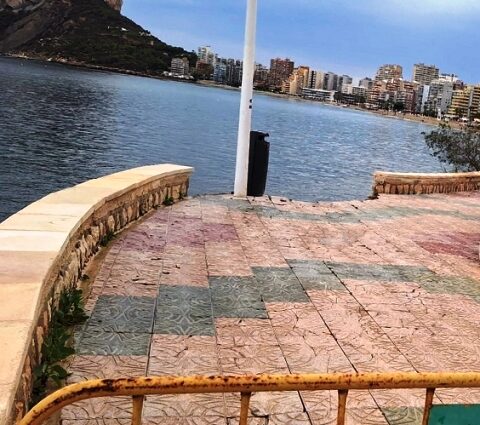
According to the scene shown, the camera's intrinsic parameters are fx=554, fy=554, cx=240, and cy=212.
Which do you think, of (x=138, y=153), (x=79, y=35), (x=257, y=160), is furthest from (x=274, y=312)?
(x=79, y=35)

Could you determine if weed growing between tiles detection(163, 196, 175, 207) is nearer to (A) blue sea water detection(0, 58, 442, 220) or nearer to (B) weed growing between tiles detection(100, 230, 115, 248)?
(B) weed growing between tiles detection(100, 230, 115, 248)

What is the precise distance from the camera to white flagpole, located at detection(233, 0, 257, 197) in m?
9.27

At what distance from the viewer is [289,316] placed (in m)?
4.74

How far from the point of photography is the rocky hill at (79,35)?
160000mm

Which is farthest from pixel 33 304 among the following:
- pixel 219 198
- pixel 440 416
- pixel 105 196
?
pixel 219 198

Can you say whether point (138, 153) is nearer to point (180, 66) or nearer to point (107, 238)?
point (107, 238)

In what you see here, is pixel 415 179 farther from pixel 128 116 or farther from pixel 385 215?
pixel 128 116

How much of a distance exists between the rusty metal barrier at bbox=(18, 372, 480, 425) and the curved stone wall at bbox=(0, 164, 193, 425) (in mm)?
406

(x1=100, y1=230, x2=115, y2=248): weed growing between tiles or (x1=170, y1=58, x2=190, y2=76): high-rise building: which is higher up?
(x1=170, y1=58, x2=190, y2=76): high-rise building

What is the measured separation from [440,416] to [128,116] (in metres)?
60.2

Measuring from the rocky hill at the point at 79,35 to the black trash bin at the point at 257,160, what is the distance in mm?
158709

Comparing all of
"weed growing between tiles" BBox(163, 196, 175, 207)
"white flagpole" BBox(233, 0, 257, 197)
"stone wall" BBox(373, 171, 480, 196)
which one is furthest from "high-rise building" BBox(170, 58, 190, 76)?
"weed growing between tiles" BBox(163, 196, 175, 207)

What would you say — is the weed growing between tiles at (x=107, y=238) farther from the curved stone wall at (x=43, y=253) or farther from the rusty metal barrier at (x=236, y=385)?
the rusty metal barrier at (x=236, y=385)

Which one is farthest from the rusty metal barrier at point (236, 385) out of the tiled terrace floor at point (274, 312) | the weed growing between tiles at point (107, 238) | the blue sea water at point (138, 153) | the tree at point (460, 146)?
the tree at point (460, 146)
